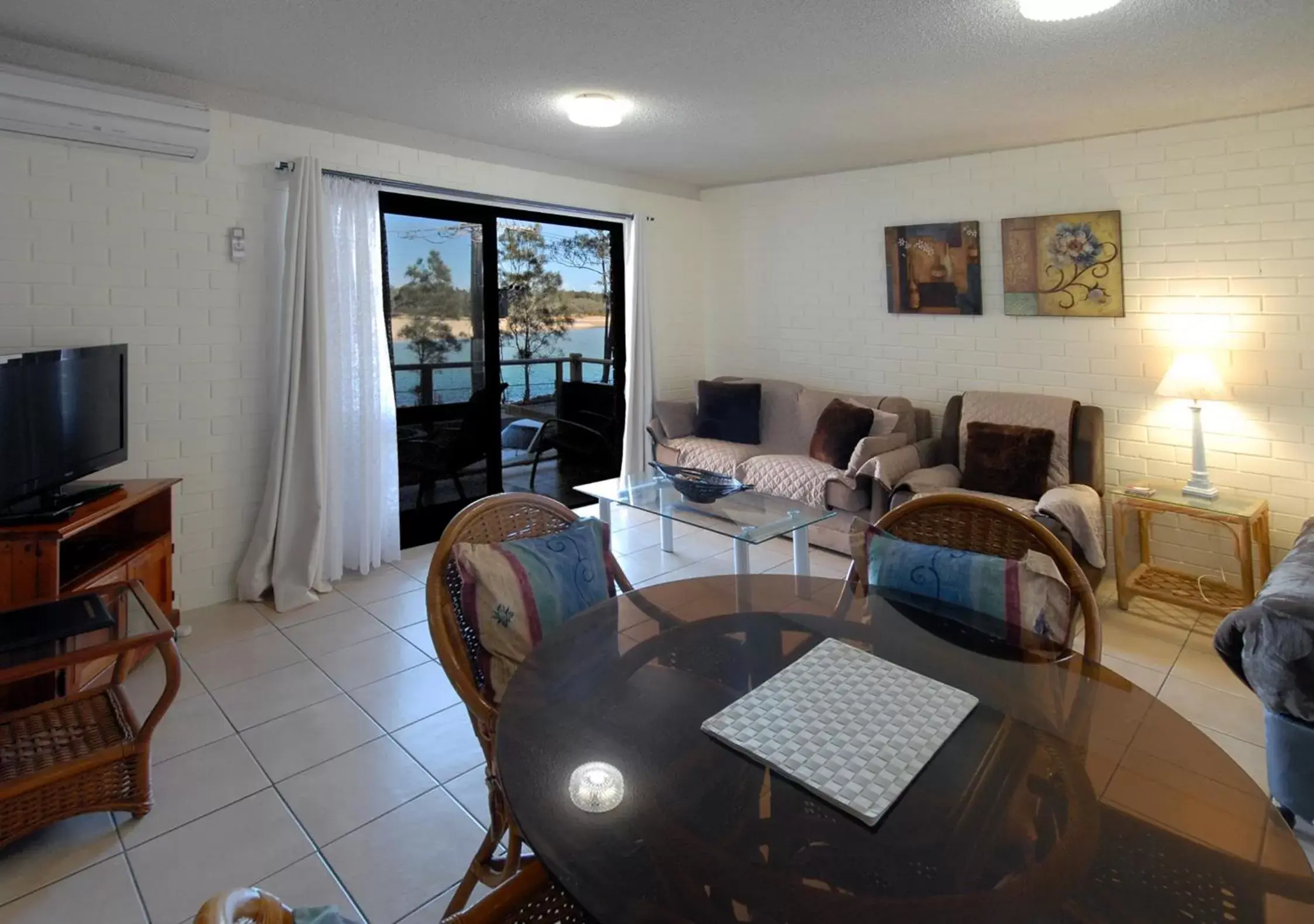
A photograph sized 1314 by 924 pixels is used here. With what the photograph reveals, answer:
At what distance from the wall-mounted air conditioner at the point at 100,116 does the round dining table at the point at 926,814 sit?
303cm

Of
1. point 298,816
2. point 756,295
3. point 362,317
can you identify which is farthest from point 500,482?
point 298,816

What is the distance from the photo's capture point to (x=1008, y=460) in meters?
3.79

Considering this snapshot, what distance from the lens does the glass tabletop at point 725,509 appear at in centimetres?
296

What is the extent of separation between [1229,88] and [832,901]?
12.5 feet

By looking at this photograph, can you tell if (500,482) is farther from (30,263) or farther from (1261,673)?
(1261,673)

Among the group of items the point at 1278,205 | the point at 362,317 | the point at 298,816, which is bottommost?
the point at 298,816

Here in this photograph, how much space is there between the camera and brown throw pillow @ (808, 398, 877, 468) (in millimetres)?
4258

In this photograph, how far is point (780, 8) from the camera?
7.72ft

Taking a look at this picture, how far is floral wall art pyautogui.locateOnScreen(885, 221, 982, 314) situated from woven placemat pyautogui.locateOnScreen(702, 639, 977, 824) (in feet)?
12.0

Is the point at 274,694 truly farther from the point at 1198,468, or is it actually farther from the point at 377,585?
the point at 1198,468

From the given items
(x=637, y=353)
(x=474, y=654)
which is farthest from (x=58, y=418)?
(x=637, y=353)

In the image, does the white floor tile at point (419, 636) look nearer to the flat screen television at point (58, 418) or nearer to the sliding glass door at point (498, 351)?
the sliding glass door at point (498, 351)

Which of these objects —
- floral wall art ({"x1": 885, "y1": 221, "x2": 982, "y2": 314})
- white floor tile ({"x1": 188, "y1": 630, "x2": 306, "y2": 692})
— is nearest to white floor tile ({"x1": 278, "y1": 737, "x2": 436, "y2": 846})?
white floor tile ({"x1": 188, "y1": 630, "x2": 306, "y2": 692})

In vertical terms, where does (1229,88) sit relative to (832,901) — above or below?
above
